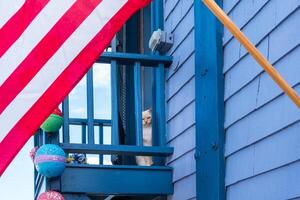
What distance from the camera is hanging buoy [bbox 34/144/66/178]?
462 cm

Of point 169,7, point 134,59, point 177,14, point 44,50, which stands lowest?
point 44,50

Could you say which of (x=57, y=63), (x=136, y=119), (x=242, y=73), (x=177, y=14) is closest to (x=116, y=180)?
(x=136, y=119)

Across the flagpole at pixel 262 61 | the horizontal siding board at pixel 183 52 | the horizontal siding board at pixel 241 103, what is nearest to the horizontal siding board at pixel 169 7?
the horizontal siding board at pixel 183 52

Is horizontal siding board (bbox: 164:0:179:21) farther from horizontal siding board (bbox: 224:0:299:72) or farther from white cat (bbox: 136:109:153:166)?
horizontal siding board (bbox: 224:0:299:72)

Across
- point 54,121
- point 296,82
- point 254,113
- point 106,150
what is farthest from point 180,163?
point 296,82

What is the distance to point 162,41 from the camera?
17.5 ft

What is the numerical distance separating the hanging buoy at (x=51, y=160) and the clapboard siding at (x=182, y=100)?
874mm

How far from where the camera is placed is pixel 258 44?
3570 millimetres

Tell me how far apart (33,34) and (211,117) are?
5.29 ft

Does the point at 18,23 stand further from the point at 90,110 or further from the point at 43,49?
the point at 90,110

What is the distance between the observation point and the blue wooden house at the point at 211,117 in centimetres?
324

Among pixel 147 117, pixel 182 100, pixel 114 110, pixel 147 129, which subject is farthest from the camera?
pixel 147 129

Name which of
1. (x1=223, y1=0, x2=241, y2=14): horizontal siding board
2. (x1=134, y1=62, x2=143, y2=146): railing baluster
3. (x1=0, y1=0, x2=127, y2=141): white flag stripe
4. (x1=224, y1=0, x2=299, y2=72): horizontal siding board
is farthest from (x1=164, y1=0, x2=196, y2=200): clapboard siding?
(x1=0, y1=0, x2=127, y2=141): white flag stripe

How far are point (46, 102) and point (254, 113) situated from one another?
132 centimetres
